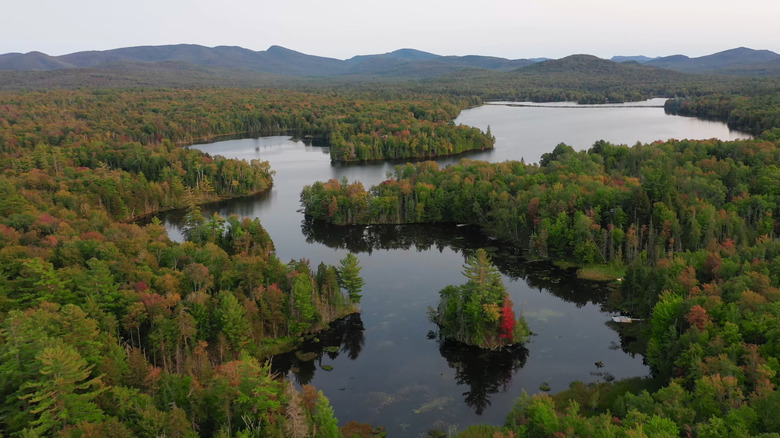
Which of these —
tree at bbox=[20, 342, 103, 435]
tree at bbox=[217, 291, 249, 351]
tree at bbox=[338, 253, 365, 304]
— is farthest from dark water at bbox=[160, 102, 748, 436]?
tree at bbox=[20, 342, 103, 435]

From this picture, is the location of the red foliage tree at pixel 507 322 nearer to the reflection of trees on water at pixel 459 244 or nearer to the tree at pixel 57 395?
the reflection of trees on water at pixel 459 244

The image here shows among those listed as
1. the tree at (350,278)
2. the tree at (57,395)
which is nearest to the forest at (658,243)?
the tree at (350,278)

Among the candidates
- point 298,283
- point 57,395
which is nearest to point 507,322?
point 298,283

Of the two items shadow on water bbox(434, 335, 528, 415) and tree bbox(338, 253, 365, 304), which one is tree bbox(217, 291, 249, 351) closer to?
tree bbox(338, 253, 365, 304)

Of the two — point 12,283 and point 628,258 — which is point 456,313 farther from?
point 12,283

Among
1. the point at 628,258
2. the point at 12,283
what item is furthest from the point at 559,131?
the point at 12,283
